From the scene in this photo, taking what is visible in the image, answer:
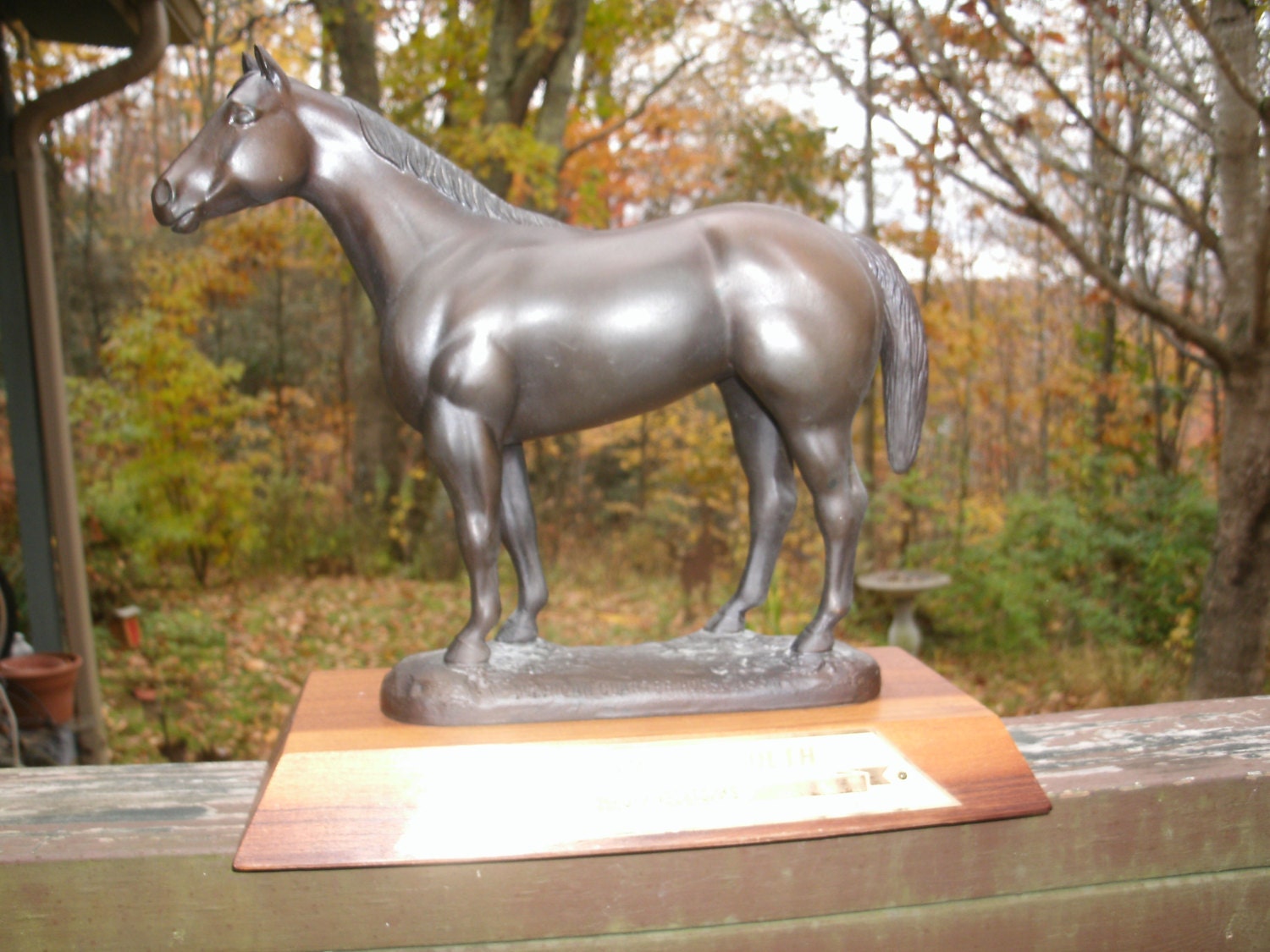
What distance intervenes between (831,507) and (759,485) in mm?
199

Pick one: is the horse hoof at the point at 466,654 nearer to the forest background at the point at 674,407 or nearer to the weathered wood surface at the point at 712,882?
the weathered wood surface at the point at 712,882

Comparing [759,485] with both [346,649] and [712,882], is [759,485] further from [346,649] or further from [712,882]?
[346,649]

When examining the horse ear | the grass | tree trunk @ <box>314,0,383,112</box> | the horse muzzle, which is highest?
tree trunk @ <box>314,0,383,112</box>

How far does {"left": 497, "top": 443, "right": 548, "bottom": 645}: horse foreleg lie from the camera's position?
1.70 m

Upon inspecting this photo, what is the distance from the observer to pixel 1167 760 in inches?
63.6

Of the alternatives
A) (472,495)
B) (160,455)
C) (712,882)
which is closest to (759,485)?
(472,495)

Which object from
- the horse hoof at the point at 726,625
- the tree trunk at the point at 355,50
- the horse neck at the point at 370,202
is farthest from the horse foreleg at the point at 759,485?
the tree trunk at the point at 355,50

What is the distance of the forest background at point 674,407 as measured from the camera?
13.3 feet

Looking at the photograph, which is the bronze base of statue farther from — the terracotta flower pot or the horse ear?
the terracotta flower pot

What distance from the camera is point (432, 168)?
61.9 inches

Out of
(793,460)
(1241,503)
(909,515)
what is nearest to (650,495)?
(909,515)

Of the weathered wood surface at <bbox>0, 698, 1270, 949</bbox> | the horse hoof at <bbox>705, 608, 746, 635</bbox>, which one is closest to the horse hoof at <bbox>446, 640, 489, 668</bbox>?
the weathered wood surface at <bbox>0, 698, 1270, 949</bbox>

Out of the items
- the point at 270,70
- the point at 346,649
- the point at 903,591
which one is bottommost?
the point at 346,649

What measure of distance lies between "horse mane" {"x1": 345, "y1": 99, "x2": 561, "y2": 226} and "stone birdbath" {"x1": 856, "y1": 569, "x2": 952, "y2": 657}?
3.57 metres
